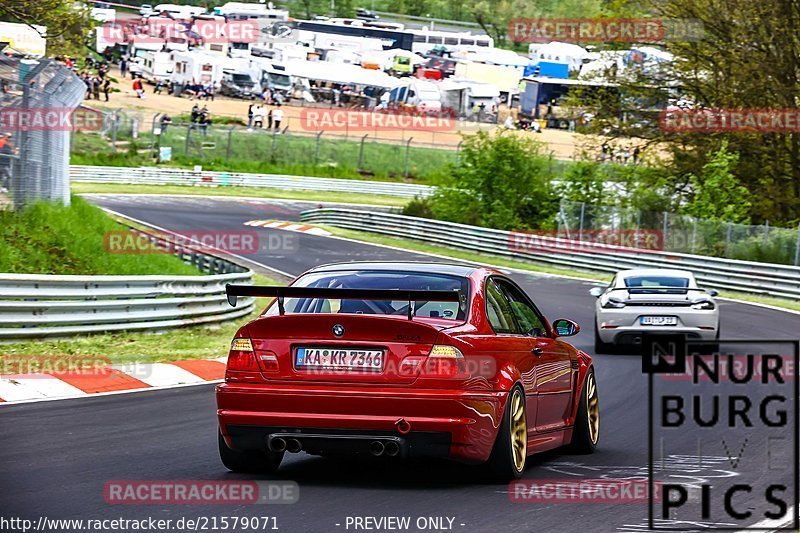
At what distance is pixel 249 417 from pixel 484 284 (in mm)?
1771

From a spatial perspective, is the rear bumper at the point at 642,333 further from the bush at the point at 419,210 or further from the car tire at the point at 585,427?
the bush at the point at 419,210

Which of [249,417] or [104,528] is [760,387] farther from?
[104,528]

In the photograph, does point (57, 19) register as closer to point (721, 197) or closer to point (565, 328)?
point (565, 328)

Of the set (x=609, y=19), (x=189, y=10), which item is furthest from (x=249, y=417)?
(x=189, y=10)

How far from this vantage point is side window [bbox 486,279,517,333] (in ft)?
27.0

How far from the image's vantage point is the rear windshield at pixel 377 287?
815 cm

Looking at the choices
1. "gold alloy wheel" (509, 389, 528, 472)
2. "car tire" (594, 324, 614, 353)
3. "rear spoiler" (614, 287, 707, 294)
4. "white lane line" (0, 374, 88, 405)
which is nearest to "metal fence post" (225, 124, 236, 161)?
"car tire" (594, 324, 614, 353)

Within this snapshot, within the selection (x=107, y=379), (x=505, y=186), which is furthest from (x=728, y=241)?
(x=107, y=379)

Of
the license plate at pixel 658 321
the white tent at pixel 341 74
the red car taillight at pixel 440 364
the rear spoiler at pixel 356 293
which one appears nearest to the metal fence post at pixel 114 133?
the white tent at pixel 341 74

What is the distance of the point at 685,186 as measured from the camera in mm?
41094

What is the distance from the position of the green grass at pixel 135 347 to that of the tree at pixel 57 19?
6190mm

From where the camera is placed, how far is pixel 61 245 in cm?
1847

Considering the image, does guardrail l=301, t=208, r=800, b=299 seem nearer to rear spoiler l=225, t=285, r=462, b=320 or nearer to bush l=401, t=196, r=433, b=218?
bush l=401, t=196, r=433, b=218

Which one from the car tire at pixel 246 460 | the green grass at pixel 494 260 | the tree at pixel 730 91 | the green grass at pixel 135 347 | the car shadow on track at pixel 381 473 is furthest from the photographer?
the tree at pixel 730 91
